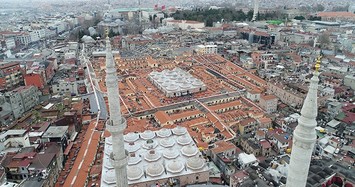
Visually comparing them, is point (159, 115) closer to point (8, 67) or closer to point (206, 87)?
point (206, 87)

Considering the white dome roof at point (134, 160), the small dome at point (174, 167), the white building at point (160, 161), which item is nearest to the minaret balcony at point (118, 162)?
the white building at point (160, 161)

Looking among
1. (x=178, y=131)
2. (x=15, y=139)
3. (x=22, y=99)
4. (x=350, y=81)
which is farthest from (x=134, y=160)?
(x=350, y=81)

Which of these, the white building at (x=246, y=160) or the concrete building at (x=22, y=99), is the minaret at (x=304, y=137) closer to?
the white building at (x=246, y=160)

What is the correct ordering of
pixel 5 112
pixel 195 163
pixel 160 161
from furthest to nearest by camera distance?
pixel 5 112 < pixel 160 161 < pixel 195 163

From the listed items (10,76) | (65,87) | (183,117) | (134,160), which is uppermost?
(10,76)

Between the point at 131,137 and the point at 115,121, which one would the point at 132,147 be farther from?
the point at 115,121

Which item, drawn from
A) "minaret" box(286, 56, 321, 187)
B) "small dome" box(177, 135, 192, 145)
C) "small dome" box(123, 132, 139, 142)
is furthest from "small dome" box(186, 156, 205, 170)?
"minaret" box(286, 56, 321, 187)
